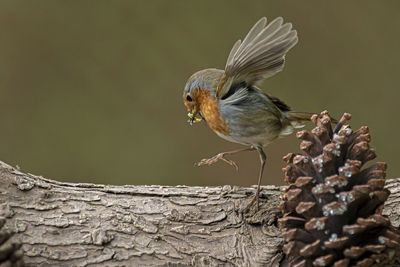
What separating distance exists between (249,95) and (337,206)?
42 cm

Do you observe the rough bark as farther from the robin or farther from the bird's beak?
the bird's beak

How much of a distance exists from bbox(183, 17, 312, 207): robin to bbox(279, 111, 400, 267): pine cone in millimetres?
200

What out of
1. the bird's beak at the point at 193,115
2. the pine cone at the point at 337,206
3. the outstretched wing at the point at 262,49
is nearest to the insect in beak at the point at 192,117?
the bird's beak at the point at 193,115

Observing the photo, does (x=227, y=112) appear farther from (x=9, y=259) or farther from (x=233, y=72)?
(x=9, y=259)

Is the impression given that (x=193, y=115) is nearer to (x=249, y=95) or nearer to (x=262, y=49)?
(x=249, y=95)

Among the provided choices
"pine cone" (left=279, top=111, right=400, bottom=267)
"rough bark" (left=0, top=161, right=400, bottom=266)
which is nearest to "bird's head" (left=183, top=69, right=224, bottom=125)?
"rough bark" (left=0, top=161, right=400, bottom=266)

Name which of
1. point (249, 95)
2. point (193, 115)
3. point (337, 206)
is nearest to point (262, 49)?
point (249, 95)

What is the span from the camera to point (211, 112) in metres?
1.11

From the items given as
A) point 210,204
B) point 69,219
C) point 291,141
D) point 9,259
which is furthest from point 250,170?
point 9,259

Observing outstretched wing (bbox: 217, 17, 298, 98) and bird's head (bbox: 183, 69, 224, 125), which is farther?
bird's head (bbox: 183, 69, 224, 125)

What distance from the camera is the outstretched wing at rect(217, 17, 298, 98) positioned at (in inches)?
38.8

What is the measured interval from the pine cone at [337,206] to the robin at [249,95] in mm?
200

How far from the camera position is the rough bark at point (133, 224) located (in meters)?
0.85

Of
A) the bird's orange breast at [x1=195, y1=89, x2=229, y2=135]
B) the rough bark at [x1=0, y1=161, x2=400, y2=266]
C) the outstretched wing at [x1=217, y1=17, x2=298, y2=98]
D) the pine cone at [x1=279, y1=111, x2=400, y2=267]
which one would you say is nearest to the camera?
the pine cone at [x1=279, y1=111, x2=400, y2=267]
